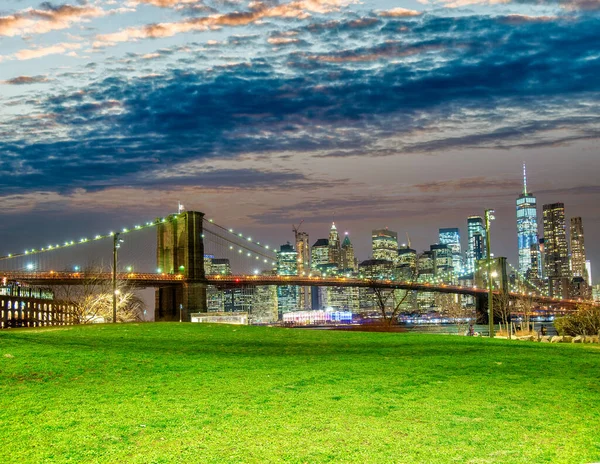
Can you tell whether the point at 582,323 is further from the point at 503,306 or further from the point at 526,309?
the point at 503,306

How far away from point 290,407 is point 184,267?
81964mm

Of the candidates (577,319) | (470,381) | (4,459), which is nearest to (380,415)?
(470,381)

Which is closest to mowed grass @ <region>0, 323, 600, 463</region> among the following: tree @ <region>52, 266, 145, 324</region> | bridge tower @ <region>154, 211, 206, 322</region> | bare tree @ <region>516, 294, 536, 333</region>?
bare tree @ <region>516, 294, 536, 333</region>

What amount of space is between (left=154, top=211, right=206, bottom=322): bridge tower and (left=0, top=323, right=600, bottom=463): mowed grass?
6695cm

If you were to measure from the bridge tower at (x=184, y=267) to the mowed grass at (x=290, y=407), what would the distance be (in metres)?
66.9

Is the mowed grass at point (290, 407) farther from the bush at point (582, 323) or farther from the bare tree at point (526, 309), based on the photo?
the bare tree at point (526, 309)

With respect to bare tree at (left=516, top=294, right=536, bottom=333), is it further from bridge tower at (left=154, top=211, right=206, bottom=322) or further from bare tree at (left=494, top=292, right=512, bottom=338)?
bridge tower at (left=154, top=211, right=206, bottom=322)

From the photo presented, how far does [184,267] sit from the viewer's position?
9144 centimetres

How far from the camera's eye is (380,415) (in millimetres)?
10578

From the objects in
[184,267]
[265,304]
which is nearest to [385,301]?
[184,267]

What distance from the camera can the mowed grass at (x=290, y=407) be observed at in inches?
341

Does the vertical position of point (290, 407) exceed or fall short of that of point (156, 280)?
it falls short

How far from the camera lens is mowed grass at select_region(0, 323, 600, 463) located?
28.4 feet

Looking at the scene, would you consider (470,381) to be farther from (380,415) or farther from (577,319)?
(577,319)
